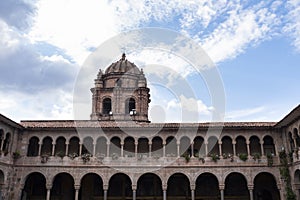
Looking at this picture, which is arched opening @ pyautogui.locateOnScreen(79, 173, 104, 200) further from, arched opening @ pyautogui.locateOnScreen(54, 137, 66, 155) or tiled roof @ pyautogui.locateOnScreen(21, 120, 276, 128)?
tiled roof @ pyautogui.locateOnScreen(21, 120, 276, 128)

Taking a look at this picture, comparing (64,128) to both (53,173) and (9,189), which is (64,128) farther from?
(9,189)

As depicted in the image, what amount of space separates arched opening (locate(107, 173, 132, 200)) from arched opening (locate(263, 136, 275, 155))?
508 inches

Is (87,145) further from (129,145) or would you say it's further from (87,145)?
(129,145)

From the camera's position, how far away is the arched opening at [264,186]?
29.8 meters

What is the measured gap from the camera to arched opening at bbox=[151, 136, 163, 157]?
2982 centimetres

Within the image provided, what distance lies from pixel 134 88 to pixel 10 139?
14.2m

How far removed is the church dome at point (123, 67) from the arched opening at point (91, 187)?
12.6m

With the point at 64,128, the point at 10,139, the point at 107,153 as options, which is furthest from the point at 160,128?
the point at 10,139

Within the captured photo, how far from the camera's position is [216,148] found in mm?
29969

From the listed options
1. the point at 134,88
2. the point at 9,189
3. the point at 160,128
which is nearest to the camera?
the point at 9,189

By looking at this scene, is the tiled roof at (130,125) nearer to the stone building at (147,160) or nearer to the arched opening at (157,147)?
the stone building at (147,160)

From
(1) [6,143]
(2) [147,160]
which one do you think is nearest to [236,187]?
(2) [147,160]

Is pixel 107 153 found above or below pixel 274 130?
below

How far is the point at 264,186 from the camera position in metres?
30.0
